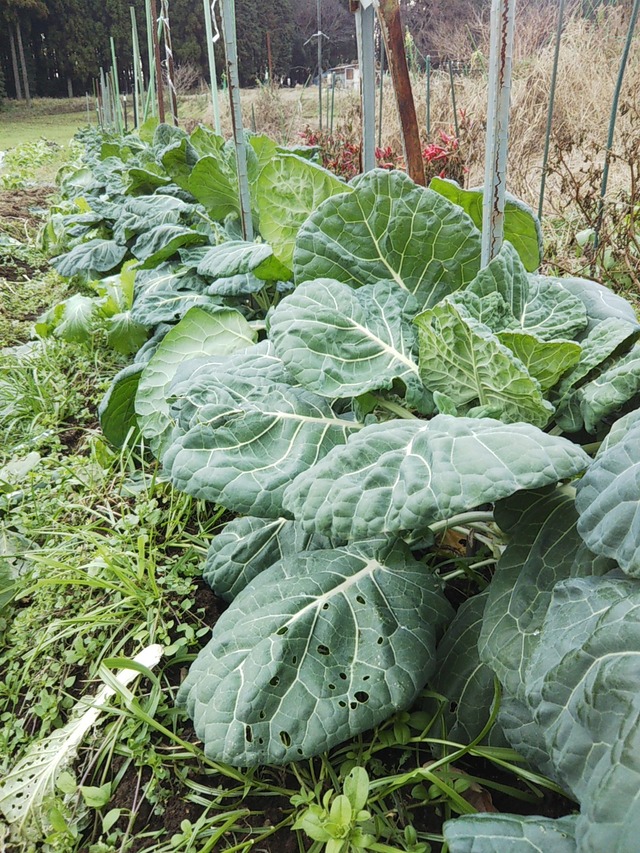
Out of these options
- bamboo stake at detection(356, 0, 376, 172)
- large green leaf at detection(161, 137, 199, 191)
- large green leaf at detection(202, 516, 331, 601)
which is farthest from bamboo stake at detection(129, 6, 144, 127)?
large green leaf at detection(202, 516, 331, 601)

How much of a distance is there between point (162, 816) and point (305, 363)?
0.83m

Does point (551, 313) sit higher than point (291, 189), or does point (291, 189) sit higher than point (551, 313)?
point (291, 189)

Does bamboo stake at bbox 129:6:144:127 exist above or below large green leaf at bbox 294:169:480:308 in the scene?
above

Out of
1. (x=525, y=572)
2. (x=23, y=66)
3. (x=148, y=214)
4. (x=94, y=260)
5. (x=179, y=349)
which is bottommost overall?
(x=525, y=572)

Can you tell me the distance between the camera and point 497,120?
1217 millimetres

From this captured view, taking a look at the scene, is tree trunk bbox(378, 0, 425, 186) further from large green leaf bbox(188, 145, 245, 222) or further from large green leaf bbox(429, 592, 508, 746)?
large green leaf bbox(429, 592, 508, 746)

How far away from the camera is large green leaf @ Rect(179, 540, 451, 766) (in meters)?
1.00

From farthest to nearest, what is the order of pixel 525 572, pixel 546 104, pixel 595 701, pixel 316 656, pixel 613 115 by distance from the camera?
pixel 546 104
pixel 613 115
pixel 316 656
pixel 525 572
pixel 595 701

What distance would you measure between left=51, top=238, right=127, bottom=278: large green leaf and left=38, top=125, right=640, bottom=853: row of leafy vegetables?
1.76 metres

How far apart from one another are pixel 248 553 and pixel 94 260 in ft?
7.83

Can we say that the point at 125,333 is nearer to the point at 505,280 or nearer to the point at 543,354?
the point at 505,280

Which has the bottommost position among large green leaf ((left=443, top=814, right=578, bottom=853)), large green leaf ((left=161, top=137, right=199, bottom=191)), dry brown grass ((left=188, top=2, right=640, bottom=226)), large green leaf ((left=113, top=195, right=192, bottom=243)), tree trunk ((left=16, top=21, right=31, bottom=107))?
large green leaf ((left=443, top=814, right=578, bottom=853))

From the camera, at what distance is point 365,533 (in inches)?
32.8

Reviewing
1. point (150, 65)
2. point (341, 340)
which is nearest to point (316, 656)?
point (341, 340)
